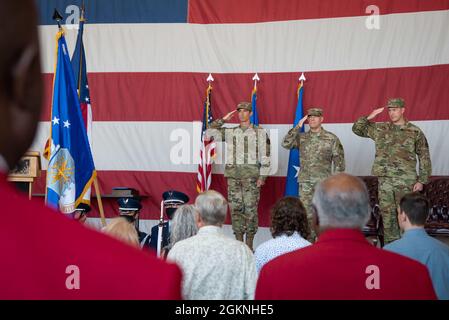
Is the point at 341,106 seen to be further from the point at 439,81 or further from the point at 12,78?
the point at 12,78

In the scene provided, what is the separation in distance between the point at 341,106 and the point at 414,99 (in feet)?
2.27

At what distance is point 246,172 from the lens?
634 cm

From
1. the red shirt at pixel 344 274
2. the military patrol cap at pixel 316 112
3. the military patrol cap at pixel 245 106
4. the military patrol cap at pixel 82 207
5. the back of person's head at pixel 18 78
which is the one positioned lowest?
the military patrol cap at pixel 82 207

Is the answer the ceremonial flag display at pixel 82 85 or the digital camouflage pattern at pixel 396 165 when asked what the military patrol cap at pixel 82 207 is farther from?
the digital camouflage pattern at pixel 396 165

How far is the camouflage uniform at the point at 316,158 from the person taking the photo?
19.6 feet

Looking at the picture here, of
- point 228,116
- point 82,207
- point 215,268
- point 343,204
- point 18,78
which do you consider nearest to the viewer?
point 18,78

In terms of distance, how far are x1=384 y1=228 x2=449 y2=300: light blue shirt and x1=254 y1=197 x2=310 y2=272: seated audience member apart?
496mm

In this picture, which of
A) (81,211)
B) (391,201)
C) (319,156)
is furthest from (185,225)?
(319,156)

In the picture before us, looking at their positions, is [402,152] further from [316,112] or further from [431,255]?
[431,255]

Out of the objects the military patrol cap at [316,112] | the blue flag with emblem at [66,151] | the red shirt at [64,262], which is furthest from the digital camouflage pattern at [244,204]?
the red shirt at [64,262]

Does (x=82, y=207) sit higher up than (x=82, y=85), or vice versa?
(x=82, y=85)

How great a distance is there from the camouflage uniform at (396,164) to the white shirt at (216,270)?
11.5 ft

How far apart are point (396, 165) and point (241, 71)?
2.05m

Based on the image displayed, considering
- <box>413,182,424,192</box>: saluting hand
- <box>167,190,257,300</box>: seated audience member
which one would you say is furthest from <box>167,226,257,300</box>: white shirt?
<box>413,182,424,192</box>: saluting hand
